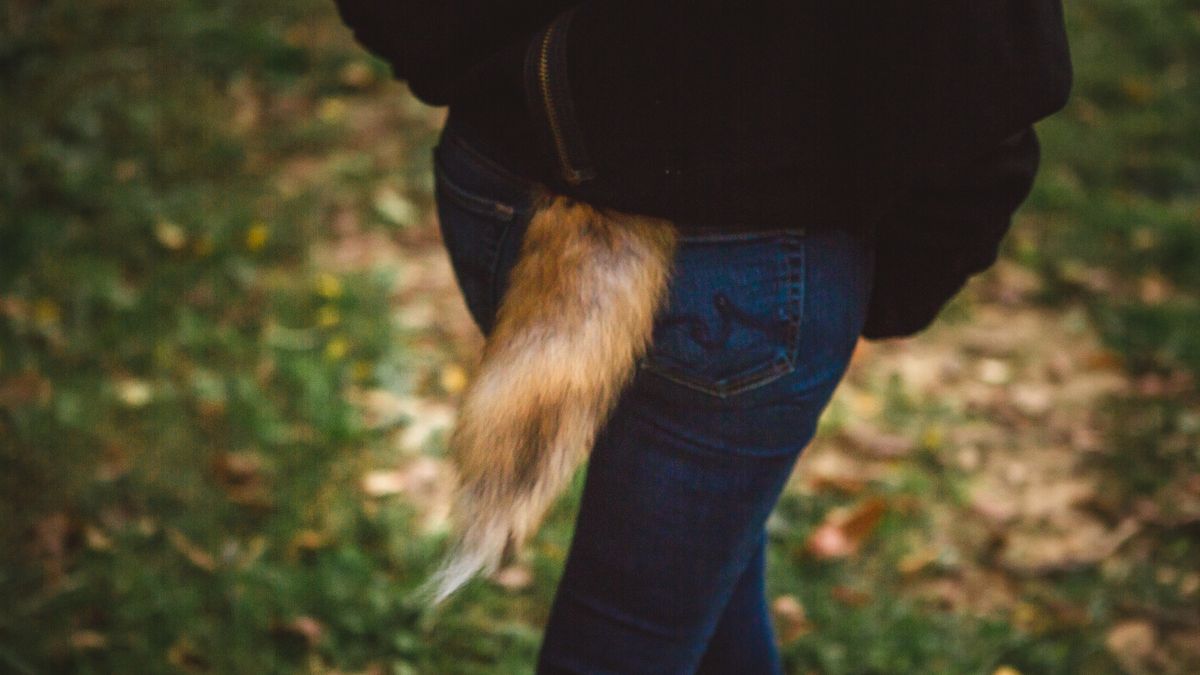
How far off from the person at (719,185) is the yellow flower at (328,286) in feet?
7.44

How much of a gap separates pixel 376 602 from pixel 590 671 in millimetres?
1332

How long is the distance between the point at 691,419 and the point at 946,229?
0.34m

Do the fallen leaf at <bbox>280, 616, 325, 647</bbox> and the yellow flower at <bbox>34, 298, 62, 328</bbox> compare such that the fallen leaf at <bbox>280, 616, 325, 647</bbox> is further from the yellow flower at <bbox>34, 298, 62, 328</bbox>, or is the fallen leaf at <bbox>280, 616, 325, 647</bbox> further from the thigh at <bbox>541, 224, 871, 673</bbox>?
the yellow flower at <bbox>34, 298, 62, 328</bbox>

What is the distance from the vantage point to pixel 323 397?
2.93 metres

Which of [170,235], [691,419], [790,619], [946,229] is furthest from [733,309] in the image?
[170,235]

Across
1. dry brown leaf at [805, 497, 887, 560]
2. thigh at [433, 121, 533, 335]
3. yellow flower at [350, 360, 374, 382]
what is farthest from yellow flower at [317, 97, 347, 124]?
thigh at [433, 121, 533, 335]

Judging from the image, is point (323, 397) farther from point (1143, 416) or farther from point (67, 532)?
point (1143, 416)

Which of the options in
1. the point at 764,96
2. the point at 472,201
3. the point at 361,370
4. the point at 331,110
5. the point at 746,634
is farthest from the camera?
the point at 331,110

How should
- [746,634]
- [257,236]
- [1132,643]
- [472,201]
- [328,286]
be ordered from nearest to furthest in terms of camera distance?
[472,201], [746,634], [1132,643], [328,286], [257,236]

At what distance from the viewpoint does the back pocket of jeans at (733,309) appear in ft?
3.24

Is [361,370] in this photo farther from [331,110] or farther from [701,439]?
[701,439]

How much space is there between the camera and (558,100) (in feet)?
3.16

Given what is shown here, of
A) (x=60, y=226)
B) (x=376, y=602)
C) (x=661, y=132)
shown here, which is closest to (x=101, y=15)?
(x=60, y=226)

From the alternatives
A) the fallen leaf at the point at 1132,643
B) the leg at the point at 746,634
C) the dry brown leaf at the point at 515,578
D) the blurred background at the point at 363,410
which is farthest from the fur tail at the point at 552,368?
the fallen leaf at the point at 1132,643
